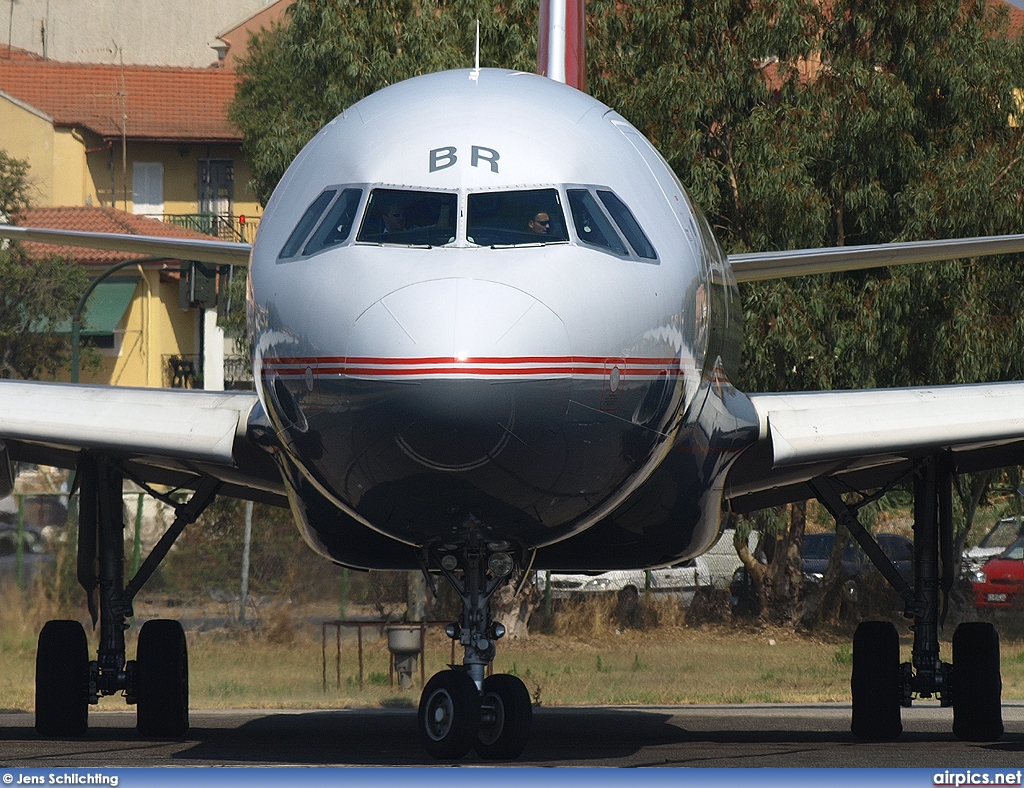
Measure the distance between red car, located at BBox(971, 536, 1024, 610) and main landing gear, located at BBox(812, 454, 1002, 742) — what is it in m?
15.1

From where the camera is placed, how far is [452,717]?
28.2ft

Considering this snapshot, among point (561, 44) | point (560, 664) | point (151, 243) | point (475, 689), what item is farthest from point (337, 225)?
point (560, 664)

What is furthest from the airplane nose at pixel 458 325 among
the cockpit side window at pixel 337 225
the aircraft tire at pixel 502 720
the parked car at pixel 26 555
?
the parked car at pixel 26 555

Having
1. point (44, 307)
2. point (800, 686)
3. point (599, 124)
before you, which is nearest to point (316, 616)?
point (800, 686)

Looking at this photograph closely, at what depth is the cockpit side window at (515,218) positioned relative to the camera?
8.16 metres

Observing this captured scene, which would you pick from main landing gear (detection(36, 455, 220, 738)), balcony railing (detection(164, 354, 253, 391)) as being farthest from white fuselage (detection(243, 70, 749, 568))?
balcony railing (detection(164, 354, 253, 391))

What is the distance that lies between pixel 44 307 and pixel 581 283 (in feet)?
129

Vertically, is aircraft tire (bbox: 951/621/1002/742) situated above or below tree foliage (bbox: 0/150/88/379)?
below

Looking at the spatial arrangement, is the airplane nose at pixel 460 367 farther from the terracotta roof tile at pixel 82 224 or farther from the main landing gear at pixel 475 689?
the terracotta roof tile at pixel 82 224

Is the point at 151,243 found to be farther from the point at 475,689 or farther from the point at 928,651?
the point at 928,651

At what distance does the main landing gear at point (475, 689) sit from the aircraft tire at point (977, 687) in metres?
5.14

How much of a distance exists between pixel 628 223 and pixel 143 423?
4.03 meters

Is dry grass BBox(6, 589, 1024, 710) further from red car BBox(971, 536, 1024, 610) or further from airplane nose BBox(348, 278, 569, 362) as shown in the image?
airplane nose BBox(348, 278, 569, 362)

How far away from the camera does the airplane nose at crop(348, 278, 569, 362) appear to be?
7.39m
